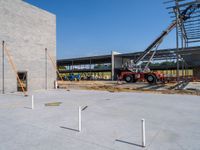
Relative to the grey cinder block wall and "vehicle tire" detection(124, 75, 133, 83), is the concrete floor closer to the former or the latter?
the grey cinder block wall

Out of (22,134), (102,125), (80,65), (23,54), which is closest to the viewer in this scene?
(22,134)

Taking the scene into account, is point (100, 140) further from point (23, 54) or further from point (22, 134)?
point (23, 54)

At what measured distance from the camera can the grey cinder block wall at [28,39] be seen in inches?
653

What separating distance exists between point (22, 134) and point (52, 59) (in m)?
17.1

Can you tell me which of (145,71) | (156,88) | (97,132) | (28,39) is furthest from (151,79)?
(97,132)

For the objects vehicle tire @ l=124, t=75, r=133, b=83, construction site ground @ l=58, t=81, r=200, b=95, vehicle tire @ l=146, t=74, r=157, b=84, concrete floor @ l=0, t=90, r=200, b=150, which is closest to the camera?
concrete floor @ l=0, t=90, r=200, b=150

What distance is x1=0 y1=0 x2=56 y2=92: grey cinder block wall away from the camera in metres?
16.6

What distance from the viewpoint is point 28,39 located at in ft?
60.8

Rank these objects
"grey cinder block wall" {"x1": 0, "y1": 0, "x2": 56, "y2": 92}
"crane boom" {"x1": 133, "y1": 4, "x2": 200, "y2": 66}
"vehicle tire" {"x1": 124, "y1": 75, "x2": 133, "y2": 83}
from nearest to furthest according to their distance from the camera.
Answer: "grey cinder block wall" {"x1": 0, "y1": 0, "x2": 56, "y2": 92}, "crane boom" {"x1": 133, "y1": 4, "x2": 200, "y2": 66}, "vehicle tire" {"x1": 124, "y1": 75, "x2": 133, "y2": 83}

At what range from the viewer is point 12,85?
55.4 ft

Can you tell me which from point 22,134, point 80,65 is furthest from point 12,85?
point 80,65

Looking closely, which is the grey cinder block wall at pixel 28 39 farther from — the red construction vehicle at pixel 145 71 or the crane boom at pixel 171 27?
the crane boom at pixel 171 27

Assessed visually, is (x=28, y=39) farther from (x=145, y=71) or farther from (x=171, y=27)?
(x=171, y=27)

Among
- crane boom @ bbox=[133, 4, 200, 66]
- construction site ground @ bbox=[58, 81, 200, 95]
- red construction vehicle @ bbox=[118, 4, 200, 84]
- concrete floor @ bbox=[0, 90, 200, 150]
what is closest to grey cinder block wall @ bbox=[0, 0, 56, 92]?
construction site ground @ bbox=[58, 81, 200, 95]
